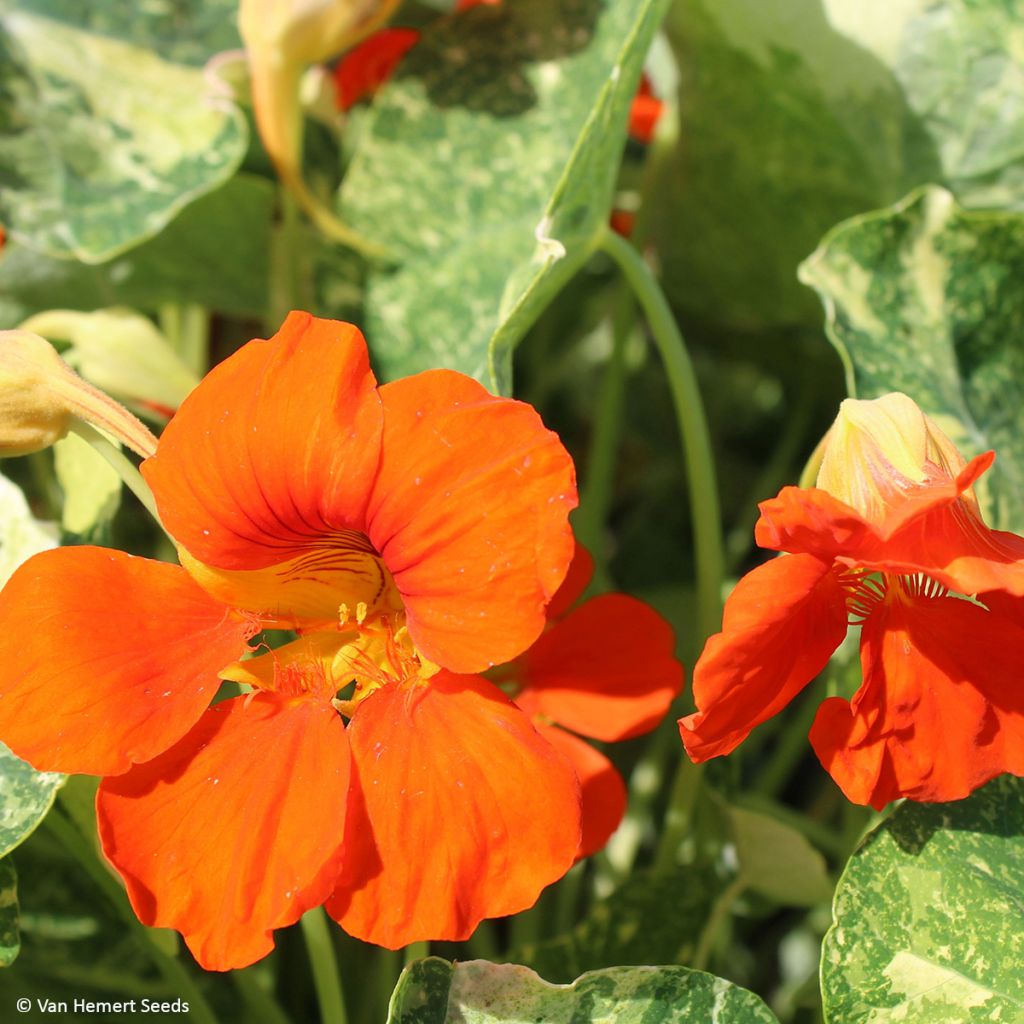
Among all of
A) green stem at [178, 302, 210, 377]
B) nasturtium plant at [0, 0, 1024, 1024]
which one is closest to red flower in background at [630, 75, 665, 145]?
nasturtium plant at [0, 0, 1024, 1024]

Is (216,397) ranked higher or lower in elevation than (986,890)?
higher

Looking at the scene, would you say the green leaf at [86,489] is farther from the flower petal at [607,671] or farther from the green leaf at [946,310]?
the green leaf at [946,310]

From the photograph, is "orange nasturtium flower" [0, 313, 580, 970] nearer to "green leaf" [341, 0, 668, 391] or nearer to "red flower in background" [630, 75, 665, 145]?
"green leaf" [341, 0, 668, 391]

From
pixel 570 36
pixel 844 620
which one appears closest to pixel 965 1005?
pixel 844 620

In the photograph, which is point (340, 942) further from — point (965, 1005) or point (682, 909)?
point (965, 1005)

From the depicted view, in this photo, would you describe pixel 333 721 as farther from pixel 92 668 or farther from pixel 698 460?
pixel 698 460

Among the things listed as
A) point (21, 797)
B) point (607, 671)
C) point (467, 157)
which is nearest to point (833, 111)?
point (467, 157)

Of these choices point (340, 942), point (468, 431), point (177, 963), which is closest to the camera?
point (468, 431)
